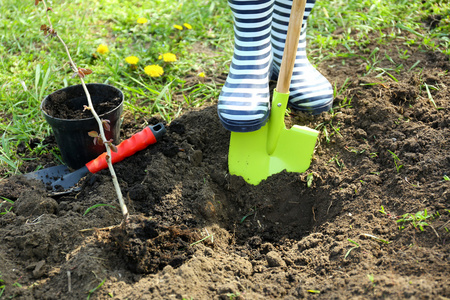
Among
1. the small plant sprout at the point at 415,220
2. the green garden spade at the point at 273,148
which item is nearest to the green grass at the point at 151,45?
the green garden spade at the point at 273,148

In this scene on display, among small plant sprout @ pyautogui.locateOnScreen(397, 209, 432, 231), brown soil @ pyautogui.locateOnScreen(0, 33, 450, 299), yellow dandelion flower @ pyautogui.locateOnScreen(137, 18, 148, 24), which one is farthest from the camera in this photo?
yellow dandelion flower @ pyautogui.locateOnScreen(137, 18, 148, 24)

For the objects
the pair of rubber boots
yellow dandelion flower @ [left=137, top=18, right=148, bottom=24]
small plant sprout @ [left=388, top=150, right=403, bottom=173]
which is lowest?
small plant sprout @ [left=388, top=150, right=403, bottom=173]

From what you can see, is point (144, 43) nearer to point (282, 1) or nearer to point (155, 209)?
point (282, 1)

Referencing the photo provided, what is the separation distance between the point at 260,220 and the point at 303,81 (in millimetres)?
871

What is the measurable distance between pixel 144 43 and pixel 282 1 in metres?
1.37

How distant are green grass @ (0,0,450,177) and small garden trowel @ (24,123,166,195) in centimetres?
24

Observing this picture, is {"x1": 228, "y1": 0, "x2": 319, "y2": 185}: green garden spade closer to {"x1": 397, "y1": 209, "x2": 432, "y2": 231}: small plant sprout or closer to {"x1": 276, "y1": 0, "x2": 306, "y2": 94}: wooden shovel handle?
{"x1": 276, "y1": 0, "x2": 306, "y2": 94}: wooden shovel handle

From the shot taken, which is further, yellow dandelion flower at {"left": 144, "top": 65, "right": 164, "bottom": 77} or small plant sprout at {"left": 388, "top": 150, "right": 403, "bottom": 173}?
yellow dandelion flower at {"left": 144, "top": 65, "right": 164, "bottom": 77}

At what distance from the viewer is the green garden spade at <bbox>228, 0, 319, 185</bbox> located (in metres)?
2.07

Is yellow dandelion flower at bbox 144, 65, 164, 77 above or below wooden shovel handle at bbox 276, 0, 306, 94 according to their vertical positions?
below

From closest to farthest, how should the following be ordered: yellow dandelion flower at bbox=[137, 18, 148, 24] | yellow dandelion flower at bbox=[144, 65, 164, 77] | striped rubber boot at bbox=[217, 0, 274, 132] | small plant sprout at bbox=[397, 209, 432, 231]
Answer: small plant sprout at bbox=[397, 209, 432, 231] → striped rubber boot at bbox=[217, 0, 274, 132] → yellow dandelion flower at bbox=[144, 65, 164, 77] → yellow dandelion flower at bbox=[137, 18, 148, 24]

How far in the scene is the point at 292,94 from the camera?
236 cm

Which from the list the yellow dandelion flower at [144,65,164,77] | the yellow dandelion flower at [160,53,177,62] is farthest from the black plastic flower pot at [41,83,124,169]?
the yellow dandelion flower at [160,53,177,62]

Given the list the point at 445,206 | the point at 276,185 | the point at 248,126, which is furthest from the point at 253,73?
the point at 445,206
